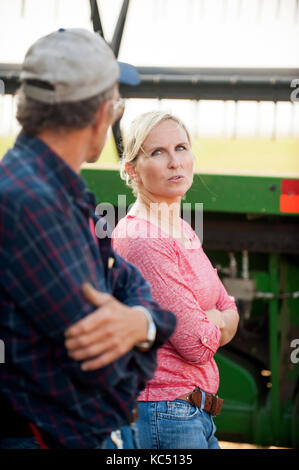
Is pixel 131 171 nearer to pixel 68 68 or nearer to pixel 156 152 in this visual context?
pixel 156 152

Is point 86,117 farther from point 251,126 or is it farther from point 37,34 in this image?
point 37,34

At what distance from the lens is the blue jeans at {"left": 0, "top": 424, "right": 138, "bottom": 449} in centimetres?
127

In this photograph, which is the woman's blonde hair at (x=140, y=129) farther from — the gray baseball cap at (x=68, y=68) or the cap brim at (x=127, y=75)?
the gray baseball cap at (x=68, y=68)

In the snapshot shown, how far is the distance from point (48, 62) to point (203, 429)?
1.11 m

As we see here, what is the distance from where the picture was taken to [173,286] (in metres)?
1.77

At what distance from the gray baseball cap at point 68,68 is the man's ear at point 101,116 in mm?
41

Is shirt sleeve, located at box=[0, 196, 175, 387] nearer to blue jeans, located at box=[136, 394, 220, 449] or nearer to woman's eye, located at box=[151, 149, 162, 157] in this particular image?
blue jeans, located at box=[136, 394, 220, 449]

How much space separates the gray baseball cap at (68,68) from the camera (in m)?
1.24

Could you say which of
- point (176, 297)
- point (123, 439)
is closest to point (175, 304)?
point (176, 297)

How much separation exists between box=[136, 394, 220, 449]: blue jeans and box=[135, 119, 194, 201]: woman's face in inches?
25.6

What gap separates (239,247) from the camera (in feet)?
10.2

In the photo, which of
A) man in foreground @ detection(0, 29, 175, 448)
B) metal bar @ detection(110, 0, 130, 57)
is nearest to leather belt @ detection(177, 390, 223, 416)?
man in foreground @ detection(0, 29, 175, 448)
